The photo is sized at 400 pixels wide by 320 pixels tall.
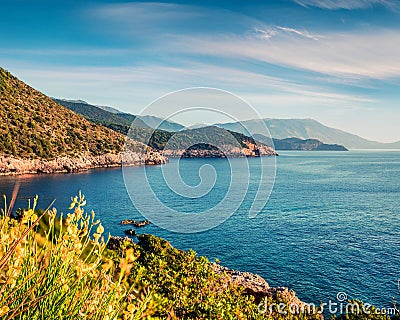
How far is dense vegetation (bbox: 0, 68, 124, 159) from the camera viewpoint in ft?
322

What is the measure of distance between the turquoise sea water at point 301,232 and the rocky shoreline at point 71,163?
5280mm

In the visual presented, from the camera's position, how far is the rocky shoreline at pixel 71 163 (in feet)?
306

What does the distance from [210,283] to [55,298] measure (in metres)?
9.13

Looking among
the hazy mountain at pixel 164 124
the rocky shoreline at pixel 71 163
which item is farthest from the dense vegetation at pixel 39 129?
the hazy mountain at pixel 164 124

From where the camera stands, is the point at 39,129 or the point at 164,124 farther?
the point at 39,129

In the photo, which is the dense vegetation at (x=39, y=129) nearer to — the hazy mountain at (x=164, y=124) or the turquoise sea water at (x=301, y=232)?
the turquoise sea water at (x=301, y=232)

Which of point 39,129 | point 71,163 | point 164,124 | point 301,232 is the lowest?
point 301,232

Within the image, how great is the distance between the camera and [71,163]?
10850 cm

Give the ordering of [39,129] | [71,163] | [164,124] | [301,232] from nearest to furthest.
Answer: [164,124]
[301,232]
[39,129]
[71,163]

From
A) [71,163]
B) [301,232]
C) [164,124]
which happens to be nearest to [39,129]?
[71,163]

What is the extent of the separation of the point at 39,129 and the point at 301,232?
84.7 m

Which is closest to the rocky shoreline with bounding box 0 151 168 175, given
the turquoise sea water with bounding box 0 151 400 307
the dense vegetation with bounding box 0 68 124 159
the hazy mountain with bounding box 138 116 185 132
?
the dense vegetation with bounding box 0 68 124 159

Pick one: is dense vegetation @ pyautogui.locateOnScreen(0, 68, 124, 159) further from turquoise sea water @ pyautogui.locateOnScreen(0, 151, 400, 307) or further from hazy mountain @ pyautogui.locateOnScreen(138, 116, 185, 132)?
hazy mountain @ pyautogui.locateOnScreen(138, 116, 185, 132)

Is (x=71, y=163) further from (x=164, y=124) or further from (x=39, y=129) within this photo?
(x=164, y=124)
